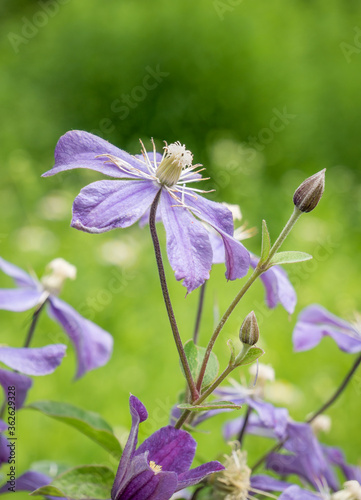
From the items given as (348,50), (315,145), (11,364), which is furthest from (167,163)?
(348,50)

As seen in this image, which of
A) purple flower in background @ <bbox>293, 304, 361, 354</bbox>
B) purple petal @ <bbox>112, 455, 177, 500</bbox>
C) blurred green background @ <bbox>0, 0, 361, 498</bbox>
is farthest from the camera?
blurred green background @ <bbox>0, 0, 361, 498</bbox>

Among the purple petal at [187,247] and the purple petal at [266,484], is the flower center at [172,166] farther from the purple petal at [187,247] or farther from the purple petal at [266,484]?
the purple petal at [266,484]

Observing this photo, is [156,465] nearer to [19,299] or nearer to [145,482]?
[145,482]

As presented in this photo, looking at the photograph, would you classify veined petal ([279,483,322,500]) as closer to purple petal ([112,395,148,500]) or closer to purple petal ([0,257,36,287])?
purple petal ([112,395,148,500])

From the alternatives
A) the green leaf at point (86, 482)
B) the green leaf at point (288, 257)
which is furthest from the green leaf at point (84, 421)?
the green leaf at point (288, 257)

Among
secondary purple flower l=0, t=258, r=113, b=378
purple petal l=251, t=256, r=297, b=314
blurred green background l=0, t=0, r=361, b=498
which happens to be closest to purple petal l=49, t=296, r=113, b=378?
secondary purple flower l=0, t=258, r=113, b=378

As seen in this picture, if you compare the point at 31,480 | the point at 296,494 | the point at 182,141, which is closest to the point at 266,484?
the point at 296,494

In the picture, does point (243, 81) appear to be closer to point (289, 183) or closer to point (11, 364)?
point (289, 183)
